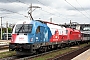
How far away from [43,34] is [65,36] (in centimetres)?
1109

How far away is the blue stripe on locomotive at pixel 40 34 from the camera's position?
776 inches

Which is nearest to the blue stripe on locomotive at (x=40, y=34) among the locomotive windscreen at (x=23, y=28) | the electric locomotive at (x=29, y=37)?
the electric locomotive at (x=29, y=37)

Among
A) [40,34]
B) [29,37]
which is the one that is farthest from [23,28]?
[40,34]

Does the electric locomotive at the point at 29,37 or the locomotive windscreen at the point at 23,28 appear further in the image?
the locomotive windscreen at the point at 23,28

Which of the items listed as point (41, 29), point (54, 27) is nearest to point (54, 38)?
point (54, 27)

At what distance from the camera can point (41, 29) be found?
2189cm

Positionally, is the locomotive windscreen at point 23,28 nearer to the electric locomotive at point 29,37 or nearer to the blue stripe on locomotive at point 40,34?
the electric locomotive at point 29,37

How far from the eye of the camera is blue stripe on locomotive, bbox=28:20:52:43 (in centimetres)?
1972

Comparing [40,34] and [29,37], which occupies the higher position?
[40,34]

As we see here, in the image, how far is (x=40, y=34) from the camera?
21625mm

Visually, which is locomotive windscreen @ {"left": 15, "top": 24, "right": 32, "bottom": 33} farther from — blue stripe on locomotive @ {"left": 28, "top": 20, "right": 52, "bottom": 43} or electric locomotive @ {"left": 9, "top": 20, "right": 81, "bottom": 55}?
blue stripe on locomotive @ {"left": 28, "top": 20, "right": 52, "bottom": 43}

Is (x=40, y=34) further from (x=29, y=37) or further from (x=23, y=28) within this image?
(x=29, y=37)

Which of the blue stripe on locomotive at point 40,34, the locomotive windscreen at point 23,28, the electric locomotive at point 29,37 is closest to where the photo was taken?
the electric locomotive at point 29,37

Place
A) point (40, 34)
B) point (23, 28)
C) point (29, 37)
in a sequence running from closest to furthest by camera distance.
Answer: point (29, 37), point (23, 28), point (40, 34)
